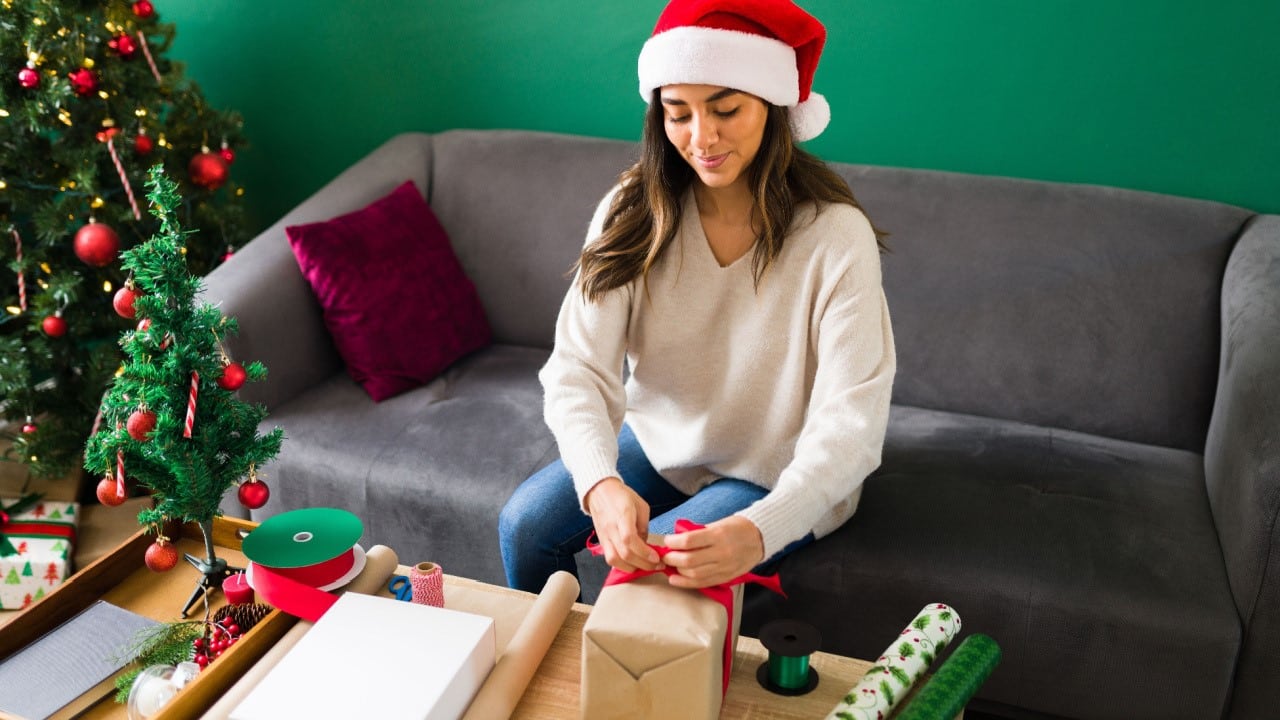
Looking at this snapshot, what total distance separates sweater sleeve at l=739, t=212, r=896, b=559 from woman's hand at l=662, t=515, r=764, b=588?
0.36 feet

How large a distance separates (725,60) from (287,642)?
90cm

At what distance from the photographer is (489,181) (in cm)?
236

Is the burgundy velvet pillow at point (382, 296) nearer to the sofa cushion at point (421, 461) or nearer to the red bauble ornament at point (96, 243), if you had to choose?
the sofa cushion at point (421, 461)

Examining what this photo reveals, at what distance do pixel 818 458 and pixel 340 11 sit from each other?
73.7 inches

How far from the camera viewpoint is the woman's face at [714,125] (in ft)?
4.58

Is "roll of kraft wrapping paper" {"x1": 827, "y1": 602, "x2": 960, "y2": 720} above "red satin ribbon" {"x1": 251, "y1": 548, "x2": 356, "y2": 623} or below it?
below

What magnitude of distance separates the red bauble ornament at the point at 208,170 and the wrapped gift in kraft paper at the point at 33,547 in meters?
0.77

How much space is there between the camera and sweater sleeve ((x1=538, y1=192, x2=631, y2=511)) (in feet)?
4.97

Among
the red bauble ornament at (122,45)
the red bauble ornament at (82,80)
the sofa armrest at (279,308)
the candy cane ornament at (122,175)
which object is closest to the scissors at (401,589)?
the sofa armrest at (279,308)

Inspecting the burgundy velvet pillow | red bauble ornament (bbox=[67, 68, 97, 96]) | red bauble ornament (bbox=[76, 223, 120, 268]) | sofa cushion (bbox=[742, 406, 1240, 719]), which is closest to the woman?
sofa cushion (bbox=[742, 406, 1240, 719])

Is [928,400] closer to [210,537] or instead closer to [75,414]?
[210,537]

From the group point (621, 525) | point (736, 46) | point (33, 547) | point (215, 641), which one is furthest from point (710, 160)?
point (33, 547)

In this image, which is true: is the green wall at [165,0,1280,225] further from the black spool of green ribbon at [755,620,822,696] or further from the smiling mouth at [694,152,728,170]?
the black spool of green ribbon at [755,620,822,696]

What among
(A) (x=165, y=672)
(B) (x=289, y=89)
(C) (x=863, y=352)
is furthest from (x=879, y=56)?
(A) (x=165, y=672)
